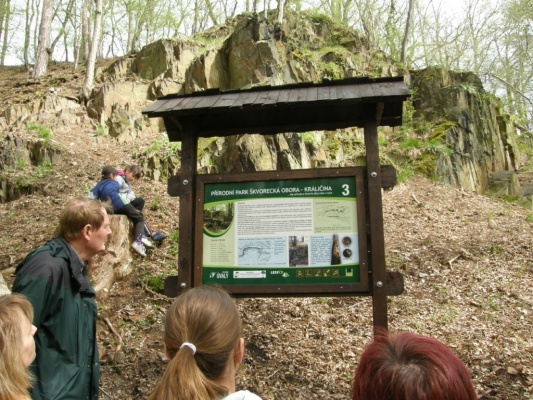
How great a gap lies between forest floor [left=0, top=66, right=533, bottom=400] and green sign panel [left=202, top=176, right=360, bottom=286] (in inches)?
66.2

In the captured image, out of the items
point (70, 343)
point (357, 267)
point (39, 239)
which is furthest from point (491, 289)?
point (39, 239)

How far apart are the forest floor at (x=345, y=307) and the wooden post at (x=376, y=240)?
1.49 metres

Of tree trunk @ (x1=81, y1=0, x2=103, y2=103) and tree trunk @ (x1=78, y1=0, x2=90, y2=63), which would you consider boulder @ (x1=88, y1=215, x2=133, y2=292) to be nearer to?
tree trunk @ (x1=81, y1=0, x2=103, y2=103)

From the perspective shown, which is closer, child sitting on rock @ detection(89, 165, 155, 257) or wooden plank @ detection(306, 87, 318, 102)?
wooden plank @ detection(306, 87, 318, 102)

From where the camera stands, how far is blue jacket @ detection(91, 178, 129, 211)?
7590 mm

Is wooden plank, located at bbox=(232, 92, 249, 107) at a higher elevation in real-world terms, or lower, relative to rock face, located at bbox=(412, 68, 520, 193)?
lower

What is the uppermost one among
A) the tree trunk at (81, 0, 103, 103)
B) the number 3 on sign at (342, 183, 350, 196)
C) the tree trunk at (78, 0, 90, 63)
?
the tree trunk at (78, 0, 90, 63)

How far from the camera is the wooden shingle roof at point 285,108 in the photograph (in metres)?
4.12

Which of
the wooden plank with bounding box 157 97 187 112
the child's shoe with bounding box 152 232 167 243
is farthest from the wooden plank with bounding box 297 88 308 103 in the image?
the child's shoe with bounding box 152 232 167 243

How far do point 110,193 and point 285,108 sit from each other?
178 inches

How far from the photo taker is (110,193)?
24.9ft

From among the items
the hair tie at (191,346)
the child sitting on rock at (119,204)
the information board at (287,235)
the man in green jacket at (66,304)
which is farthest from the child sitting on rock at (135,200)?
the hair tie at (191,346)

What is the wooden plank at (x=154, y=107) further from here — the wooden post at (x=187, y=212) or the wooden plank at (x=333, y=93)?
the wooden plank at (x=333, y=93)

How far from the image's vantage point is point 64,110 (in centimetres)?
1475
